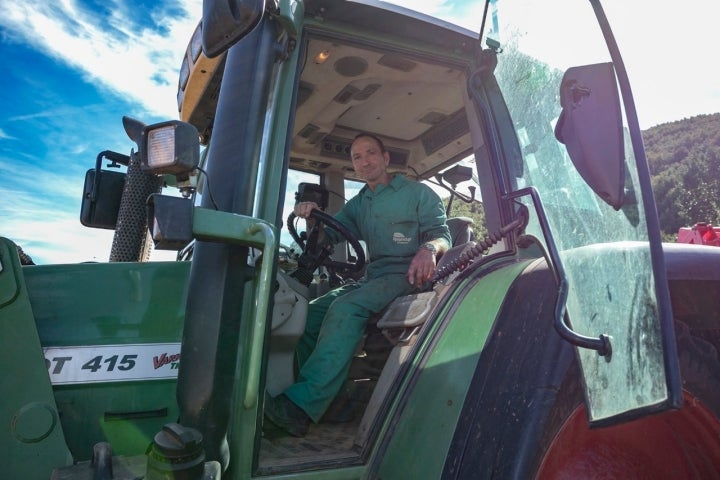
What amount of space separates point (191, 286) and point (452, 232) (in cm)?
205

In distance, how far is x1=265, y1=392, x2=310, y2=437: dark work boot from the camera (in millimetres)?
1874

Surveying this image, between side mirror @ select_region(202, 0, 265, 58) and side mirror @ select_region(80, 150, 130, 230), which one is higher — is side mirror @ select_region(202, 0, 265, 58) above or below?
above

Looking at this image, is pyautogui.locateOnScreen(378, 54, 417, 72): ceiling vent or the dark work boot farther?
pyautogui.locateOnScreen(378, 54, 417, 72): ceiling vent

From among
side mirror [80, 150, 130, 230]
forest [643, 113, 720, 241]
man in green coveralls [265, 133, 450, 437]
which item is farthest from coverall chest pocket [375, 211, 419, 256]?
forest [643, 113, 720, 241]

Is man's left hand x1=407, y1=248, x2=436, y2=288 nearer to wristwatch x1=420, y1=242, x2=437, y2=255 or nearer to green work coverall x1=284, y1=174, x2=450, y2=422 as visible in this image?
wristwatch x1=420, y1=242, x2=437, y2=255

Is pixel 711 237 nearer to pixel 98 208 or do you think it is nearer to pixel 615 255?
pixel 615 255

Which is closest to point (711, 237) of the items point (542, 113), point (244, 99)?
point (542, 113)

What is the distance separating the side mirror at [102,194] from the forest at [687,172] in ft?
81.8

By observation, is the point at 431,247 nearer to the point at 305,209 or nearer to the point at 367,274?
the point at 367,274

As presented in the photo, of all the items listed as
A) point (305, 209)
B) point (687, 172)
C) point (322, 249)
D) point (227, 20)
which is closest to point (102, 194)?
point (305, 209)

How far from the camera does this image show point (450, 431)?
57.0 inches

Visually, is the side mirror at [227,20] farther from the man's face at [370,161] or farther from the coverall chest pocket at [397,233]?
the man's face at [370,161]

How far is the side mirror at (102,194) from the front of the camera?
2301 mm

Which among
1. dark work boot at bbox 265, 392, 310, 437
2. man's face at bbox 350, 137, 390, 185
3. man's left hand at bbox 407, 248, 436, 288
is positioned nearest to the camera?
dark work boot at bbox 265, 392, 310, 437
